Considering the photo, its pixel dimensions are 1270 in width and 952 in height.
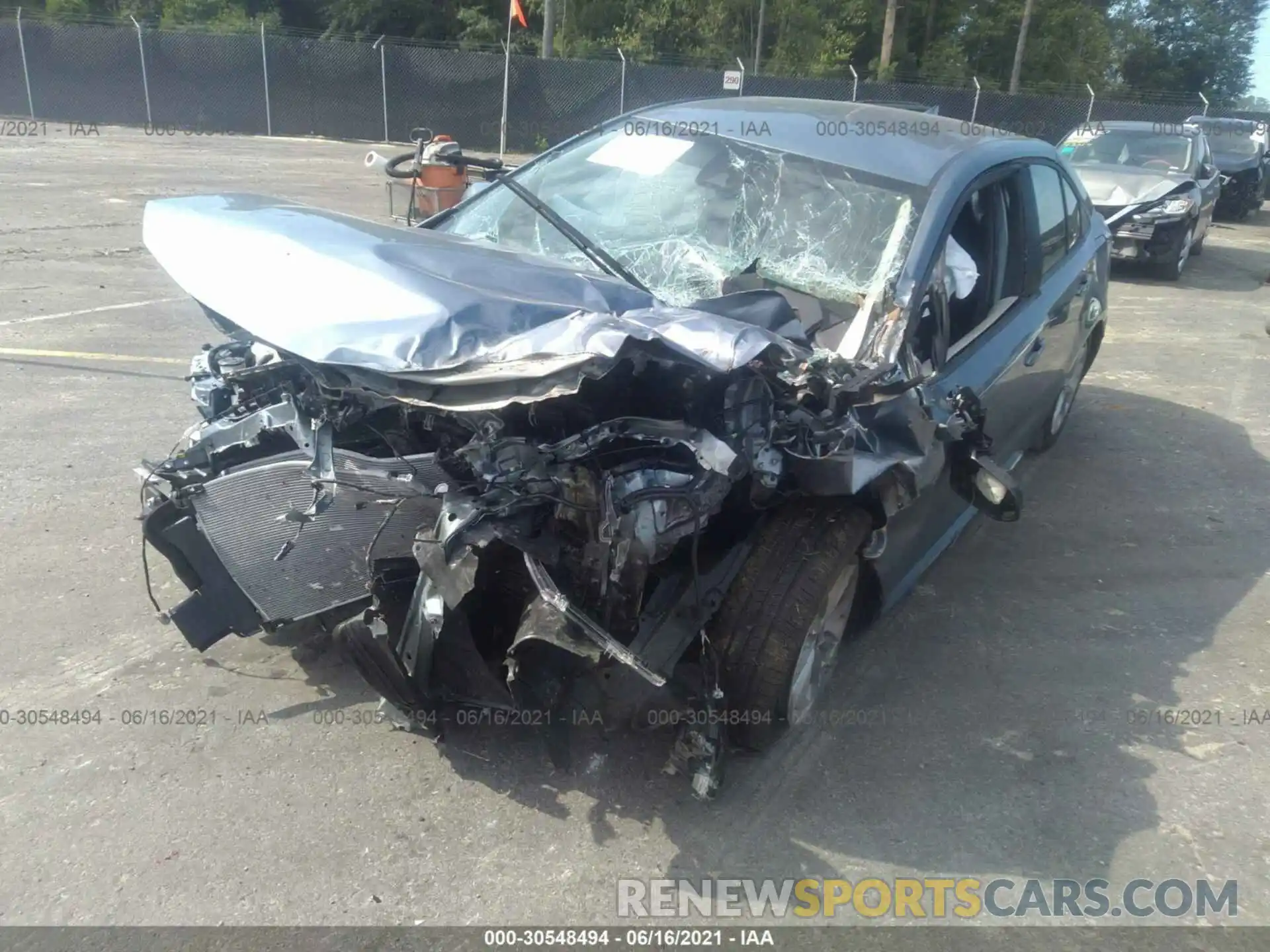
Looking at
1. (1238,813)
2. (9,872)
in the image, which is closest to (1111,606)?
(1238,813)

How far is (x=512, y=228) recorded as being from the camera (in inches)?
162

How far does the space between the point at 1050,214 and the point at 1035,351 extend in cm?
86

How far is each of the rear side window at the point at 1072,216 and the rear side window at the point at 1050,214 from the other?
0.19ft

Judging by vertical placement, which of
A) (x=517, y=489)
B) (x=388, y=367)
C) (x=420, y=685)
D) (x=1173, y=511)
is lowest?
(x=1173, y=511)

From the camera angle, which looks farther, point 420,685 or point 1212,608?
point 1212,608

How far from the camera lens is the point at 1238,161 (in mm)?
18641

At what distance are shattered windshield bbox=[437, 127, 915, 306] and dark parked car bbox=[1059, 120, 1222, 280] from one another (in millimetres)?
8306

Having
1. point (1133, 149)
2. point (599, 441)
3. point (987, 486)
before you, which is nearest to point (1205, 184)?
point (1133, 149)

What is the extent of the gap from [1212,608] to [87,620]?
449 cm

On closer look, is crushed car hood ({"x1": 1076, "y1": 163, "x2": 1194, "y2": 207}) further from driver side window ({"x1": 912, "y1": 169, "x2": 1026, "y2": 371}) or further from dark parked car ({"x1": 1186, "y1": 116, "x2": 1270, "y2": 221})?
driver side window ({"x1": 912, "y1": 169, "x2": 1026, "y2": 371})

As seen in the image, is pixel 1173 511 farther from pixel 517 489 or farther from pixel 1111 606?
pixel 517 489

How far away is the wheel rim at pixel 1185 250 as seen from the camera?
12.0 m

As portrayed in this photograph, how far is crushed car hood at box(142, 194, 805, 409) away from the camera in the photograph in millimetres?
2553

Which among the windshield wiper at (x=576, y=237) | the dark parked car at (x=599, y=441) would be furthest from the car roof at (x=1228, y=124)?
the windshield wiper at (x=576, y=237)
